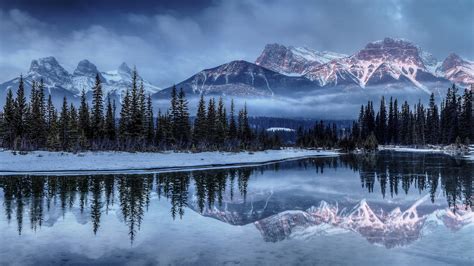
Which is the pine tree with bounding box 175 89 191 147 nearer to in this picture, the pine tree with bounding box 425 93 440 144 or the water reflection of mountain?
the water reflection of mountain

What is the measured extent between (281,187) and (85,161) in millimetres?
22555

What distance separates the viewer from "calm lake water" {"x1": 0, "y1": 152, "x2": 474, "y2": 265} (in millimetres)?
11773

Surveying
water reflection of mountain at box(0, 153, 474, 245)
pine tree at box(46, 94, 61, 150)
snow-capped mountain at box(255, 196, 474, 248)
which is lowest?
snow-capped mountain at box(255, 196, 474, 248)

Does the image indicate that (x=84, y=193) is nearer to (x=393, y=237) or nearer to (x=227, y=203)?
(x=227, y=203)

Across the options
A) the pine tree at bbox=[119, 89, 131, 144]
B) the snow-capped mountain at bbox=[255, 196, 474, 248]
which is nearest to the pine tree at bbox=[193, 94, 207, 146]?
the pine tree at bbox=[119, 89, 131, 144]

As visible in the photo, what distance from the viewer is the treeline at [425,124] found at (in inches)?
4744

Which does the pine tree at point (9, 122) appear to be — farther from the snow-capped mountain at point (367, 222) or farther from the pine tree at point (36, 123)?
the snow-capped mountain at point (367, 222)

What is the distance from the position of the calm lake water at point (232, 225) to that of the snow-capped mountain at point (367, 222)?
0.13ft

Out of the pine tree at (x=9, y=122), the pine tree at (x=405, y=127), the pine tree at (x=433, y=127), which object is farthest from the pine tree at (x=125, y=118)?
the pine tree at (x=405, y=127)

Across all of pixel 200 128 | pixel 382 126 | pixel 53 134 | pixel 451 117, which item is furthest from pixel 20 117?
pixel 382 126

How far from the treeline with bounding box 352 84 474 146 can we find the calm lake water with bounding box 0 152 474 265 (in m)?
91.7

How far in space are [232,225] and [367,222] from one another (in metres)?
5.38

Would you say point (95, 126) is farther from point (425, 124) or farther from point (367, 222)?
point (425, 124)

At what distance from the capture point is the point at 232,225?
53.0 ft
